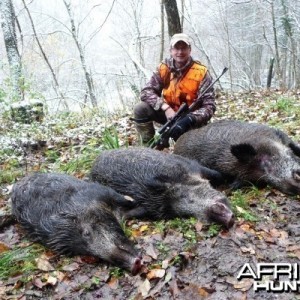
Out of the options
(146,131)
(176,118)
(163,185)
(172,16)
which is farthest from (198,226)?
(172,16)

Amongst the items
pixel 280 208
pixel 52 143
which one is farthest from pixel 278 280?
pixel 52 143

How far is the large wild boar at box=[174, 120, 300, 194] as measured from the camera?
4.88 metres

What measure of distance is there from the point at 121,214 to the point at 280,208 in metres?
1.74

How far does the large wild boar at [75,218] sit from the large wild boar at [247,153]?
148 cm

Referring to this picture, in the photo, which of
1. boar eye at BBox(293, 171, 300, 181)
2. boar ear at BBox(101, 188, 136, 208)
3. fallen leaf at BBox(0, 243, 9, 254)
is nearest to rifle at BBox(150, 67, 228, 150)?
boar ear at BBox(101, 188, 136, 208)

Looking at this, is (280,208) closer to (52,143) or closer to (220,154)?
(220,154)

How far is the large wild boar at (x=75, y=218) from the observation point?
3.77 metres

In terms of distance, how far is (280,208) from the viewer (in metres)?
4.38

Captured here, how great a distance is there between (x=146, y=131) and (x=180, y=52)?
1527mm

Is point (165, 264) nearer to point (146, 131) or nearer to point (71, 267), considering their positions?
point (71, 267)

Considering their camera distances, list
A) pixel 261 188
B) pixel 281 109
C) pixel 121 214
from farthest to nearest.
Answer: pixel 281 109, pixel 261 188, pixel 121 214

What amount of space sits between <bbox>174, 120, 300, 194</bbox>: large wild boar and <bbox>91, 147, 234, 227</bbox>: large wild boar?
1.22 ft

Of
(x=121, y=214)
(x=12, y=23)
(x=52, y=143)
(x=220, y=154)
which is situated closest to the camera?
(x=121, y=214)

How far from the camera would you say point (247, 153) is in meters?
5.11
